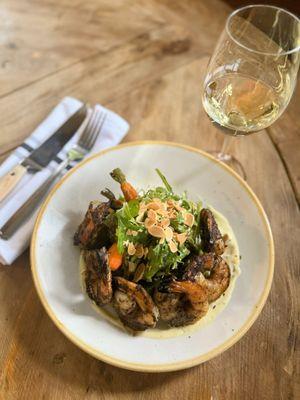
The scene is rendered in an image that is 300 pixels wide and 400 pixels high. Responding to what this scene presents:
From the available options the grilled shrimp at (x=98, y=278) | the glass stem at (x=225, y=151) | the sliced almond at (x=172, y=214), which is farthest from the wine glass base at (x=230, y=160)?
the grilled shrimp at (x=98, y=278)

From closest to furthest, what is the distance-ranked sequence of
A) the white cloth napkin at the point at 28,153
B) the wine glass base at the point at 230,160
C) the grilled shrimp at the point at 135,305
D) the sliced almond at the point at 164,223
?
the grilled shrimp at the point at 135,305
the sliced almond at the point at 164,223
the white cloth napkin at the point at 28,153
the wine glass base at the point at 230,160

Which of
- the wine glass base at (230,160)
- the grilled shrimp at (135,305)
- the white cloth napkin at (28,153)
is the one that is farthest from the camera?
the wine glass base at (230,160)

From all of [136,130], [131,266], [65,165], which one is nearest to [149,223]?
[131,266]

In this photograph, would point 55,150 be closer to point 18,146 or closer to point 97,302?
point 18,146

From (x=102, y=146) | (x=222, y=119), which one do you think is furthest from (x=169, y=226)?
(x=102, y=146)

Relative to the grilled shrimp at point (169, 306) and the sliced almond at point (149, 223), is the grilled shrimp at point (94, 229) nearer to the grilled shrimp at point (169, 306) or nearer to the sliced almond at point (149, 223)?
the sliced almond at point (149, 223)

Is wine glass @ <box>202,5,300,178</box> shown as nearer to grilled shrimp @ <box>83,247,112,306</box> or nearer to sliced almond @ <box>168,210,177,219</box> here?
sliced almond @ <box>168,210,177,219</box>
